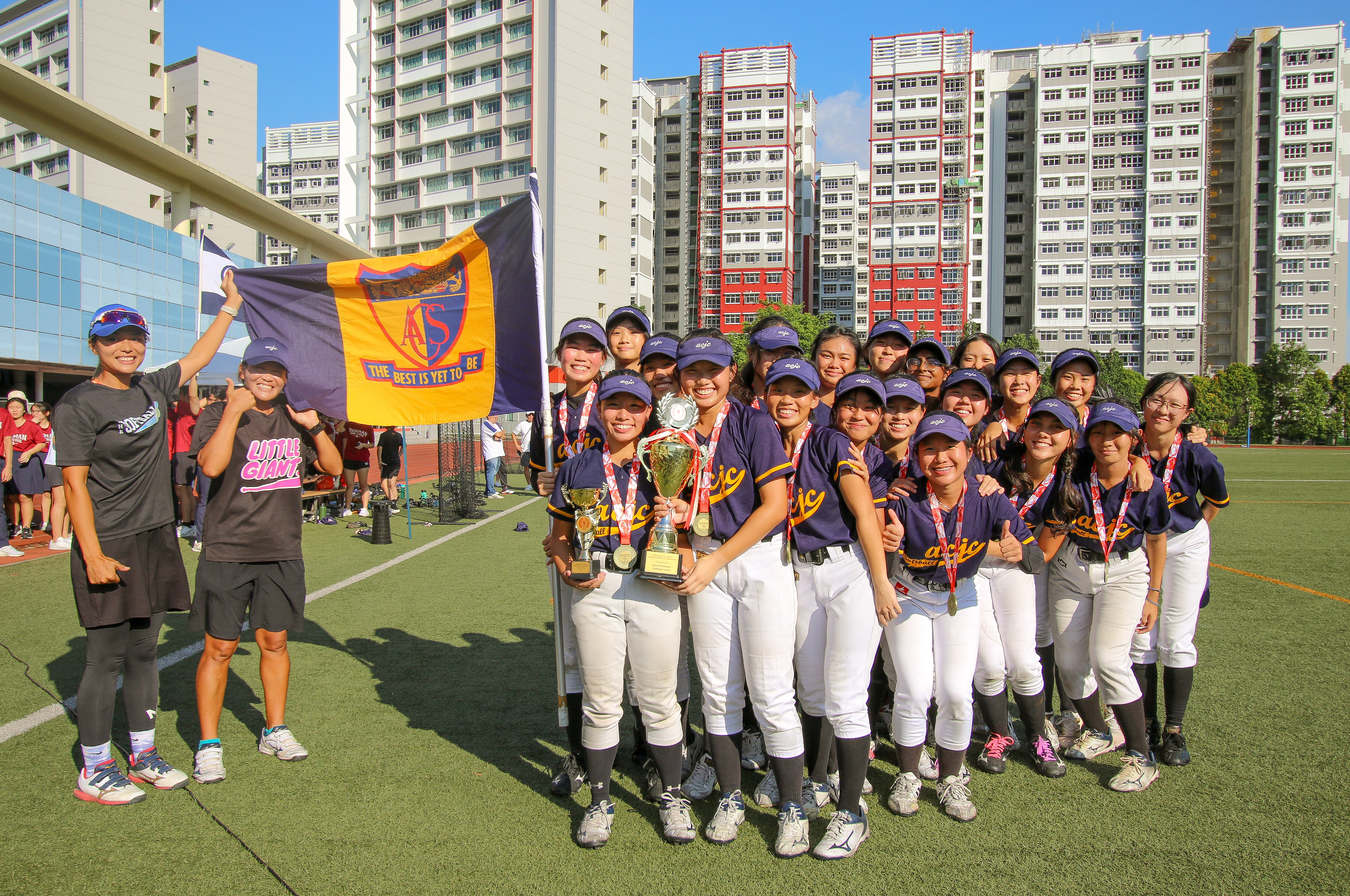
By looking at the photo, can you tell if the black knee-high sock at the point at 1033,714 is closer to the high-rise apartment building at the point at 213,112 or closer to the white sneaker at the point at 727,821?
the white sneaker at the point at 727,821

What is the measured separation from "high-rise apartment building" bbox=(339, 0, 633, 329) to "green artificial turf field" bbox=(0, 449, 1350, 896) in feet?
149

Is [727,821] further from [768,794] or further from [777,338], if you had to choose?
[777,338]

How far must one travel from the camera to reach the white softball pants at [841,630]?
343cm

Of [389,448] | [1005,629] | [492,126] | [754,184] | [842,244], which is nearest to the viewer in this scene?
[1005,629]

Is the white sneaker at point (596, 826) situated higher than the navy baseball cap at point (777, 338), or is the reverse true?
the navy baseball cap at point (777, 338)

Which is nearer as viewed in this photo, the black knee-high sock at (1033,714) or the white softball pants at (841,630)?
the white softball pants at (841,630)

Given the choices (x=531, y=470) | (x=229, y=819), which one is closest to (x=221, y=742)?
(x=229, y=819)

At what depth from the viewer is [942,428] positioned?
12.0ft

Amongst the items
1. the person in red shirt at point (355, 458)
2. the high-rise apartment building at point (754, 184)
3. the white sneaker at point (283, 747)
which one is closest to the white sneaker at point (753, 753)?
the white sneaker at point (283, 747)

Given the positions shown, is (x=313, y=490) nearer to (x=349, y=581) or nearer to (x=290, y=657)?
(x=349, y=581)

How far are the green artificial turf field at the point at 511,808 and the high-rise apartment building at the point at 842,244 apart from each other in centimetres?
10663

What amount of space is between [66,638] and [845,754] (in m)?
6.45

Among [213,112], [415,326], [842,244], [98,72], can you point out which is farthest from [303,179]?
[415,326]

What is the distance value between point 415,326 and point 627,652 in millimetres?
2741
